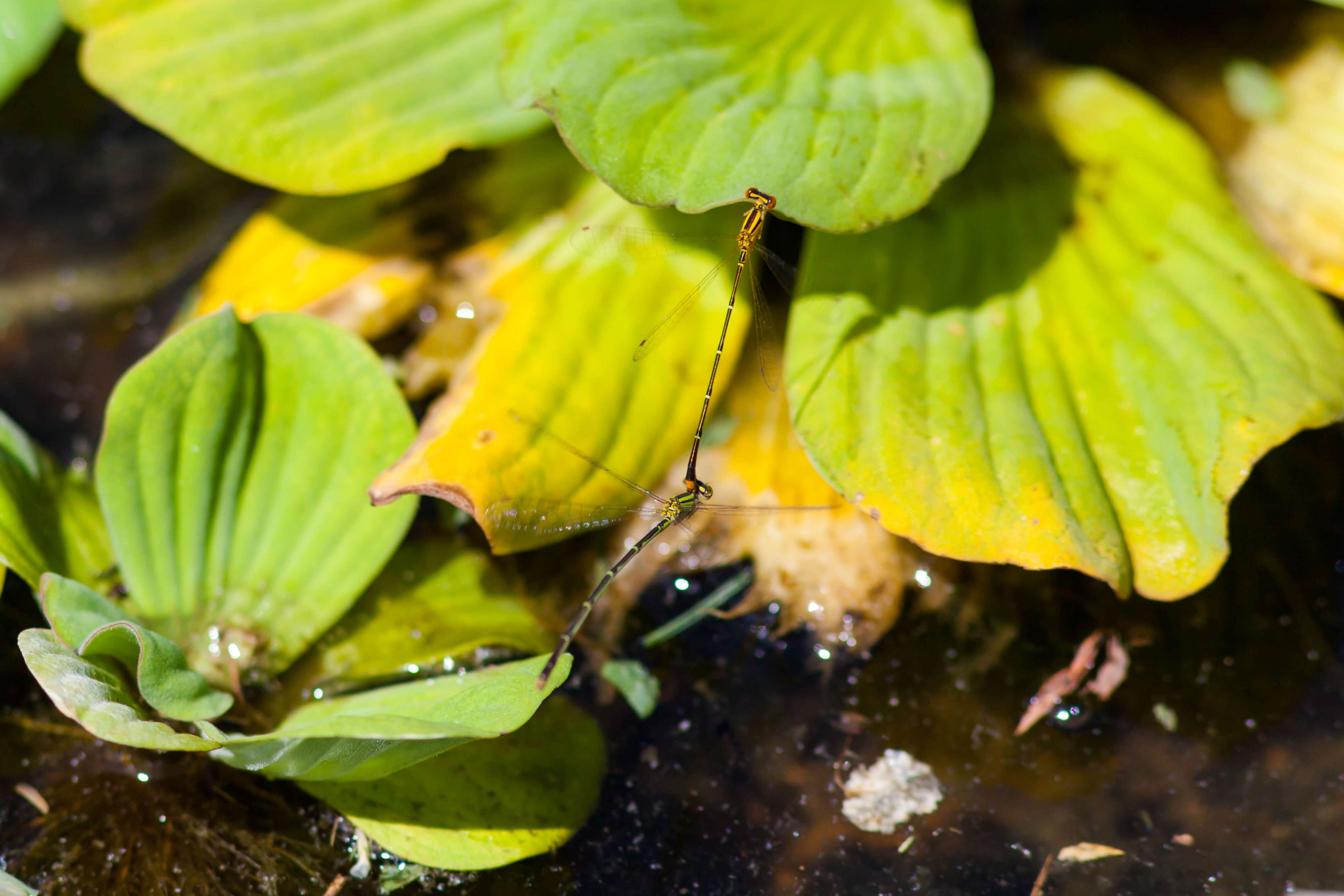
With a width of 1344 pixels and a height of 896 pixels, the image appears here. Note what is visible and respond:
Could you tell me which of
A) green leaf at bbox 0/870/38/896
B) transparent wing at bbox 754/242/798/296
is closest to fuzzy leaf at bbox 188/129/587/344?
transparent wing at bbox 754/242/798/296

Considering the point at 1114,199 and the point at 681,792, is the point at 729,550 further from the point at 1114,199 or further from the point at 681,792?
the point at 1114,199

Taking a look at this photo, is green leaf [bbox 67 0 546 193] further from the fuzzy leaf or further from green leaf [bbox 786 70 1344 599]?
green leaf [bbox 786 70 1344 599]

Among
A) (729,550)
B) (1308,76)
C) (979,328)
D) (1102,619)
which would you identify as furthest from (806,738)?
(1308,76)

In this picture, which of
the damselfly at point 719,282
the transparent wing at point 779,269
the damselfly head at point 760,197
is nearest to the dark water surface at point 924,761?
the damselfly at point 719,282

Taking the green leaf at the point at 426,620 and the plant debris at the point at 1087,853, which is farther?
the green leaf at the point at 426,620

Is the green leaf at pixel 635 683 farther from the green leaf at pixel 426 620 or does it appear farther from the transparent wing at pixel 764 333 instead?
the transparent wing at pixel 764 333

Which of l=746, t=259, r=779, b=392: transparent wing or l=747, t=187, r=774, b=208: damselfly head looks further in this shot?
l=746, t=259, r=779, b=392: transparent wing

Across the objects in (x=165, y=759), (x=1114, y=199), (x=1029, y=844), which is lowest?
(x=1029, y=844)
